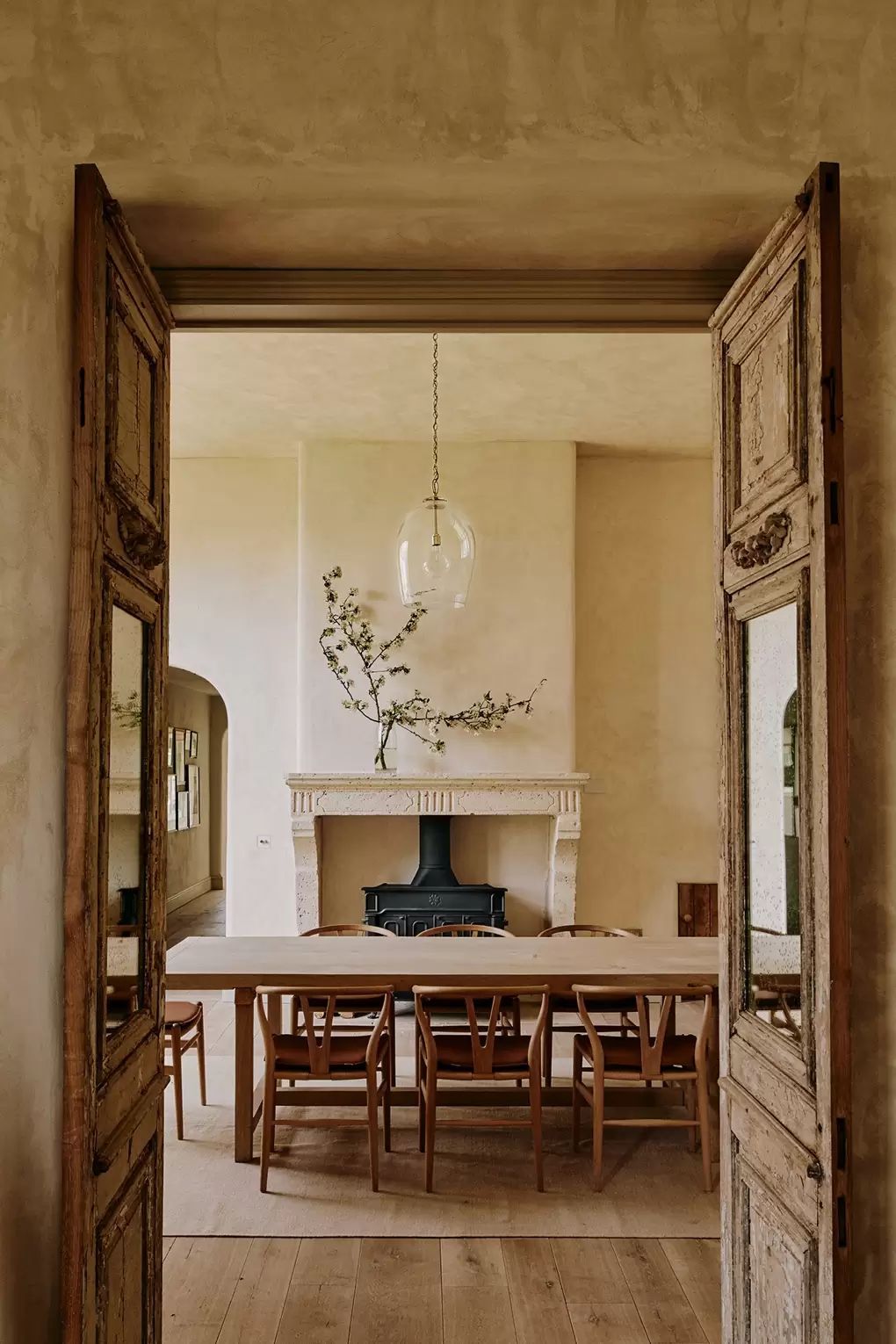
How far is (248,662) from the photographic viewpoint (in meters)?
7.53

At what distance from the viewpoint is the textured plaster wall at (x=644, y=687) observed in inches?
298

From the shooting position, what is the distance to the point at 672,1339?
296 centimetres

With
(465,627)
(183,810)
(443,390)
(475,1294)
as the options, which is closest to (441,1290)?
(475,1294)

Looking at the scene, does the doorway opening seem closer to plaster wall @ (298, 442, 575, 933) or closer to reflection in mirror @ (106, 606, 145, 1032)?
plaster wall @ (298, 442, 575, 933)

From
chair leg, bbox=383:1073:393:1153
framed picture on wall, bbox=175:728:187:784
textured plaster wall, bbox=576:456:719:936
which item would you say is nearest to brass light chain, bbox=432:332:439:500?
textured plaster wall, bbox=576:456:719:936

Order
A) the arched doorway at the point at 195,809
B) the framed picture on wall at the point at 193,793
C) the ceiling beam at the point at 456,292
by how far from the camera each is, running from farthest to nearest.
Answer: the framed picture on wall at the point at 193,793 → the arched doorway at the point at 195,809 → the ceiling beam at the point at 456,292

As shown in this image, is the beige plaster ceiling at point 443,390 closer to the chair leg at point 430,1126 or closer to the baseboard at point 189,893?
the chair leg at point 430,1126

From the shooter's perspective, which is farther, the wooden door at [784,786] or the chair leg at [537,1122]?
the chair leg at [537,1122]

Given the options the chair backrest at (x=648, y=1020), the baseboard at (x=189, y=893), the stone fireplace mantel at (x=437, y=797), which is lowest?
the baseboard at (x=189, y=893)

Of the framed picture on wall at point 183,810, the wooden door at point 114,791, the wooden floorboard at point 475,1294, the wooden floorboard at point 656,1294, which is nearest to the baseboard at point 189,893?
the framed picture on wall at point 183,810

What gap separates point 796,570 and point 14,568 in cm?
137

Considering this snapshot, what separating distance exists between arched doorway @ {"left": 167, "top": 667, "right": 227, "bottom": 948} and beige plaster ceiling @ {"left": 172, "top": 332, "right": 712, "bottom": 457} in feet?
13.2

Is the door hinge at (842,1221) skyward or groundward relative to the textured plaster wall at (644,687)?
groundward

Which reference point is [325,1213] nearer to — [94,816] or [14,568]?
[94,816]
